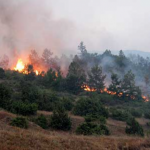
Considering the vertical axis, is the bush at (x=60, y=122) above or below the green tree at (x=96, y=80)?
below

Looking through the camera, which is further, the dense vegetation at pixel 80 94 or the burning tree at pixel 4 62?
the burning tree at pixel 4 62

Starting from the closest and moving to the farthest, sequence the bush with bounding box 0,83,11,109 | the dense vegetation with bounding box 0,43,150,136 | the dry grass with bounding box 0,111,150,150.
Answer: the dry grass with bounding box 0,111,150,150 → the dense vegetation with bounding box 0,43,150,136 → the bush with bounding box 0,83,11,109

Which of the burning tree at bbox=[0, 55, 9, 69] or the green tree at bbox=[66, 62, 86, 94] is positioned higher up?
the burning tree at bbox=[0, 55, 9, 69]

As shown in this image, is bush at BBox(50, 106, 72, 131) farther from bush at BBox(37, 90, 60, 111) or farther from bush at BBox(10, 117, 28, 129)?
bush at BBox(37, 90, 60, 111)

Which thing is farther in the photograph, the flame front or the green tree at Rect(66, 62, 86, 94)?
the flame front

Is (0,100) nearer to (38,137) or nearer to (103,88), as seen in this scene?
(38,137)

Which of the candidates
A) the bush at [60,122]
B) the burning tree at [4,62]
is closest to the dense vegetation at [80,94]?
the bush at [60,122]

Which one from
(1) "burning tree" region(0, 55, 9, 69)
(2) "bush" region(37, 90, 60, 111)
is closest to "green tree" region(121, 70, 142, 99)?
(2) "bush" region(37, 90, 60, 111)

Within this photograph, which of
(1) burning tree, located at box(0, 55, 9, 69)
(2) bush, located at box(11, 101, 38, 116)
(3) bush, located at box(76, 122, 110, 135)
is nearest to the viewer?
(3) bush, located at box(76, 122, 110, 135)

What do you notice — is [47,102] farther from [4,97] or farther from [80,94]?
[80,94]

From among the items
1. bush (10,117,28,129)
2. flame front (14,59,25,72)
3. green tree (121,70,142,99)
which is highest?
flame front (14,59,25,72)

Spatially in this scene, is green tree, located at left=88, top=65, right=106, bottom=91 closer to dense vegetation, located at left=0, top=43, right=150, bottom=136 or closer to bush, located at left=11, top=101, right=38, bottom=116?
dense vegetation, located at left=0, top=43, right=150, bottom=136

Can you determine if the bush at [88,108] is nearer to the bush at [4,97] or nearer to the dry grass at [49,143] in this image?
the bush at [4,97]

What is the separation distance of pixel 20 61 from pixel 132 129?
169ft
